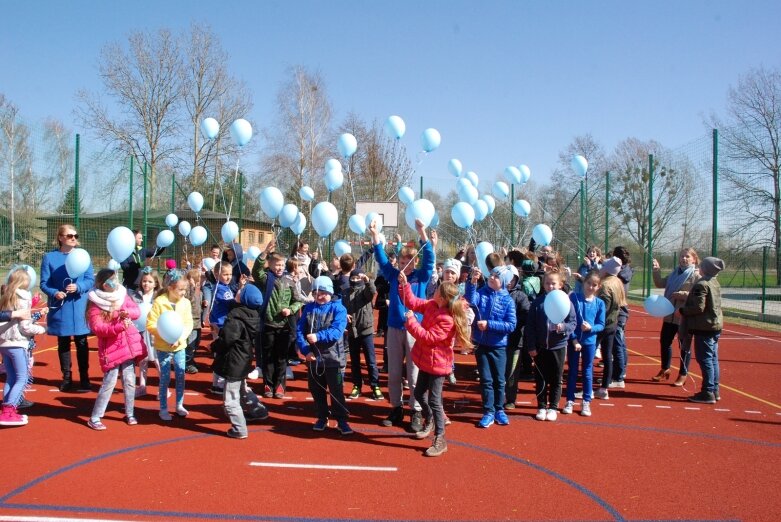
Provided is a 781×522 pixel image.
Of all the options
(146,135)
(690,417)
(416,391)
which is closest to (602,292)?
(690,417)

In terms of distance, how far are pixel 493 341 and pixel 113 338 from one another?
363cm

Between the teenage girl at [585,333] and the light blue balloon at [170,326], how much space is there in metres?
3.93

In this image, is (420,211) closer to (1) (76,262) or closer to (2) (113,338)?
(2) (113,338)

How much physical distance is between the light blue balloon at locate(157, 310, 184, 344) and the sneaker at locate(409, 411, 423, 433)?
7.48ft

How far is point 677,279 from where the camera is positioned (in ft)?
A: 22.8

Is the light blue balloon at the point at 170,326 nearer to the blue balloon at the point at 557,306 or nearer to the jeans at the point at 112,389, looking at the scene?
the jeans at the point at 112,389

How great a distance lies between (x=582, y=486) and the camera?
397cm

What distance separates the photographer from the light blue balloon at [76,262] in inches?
231

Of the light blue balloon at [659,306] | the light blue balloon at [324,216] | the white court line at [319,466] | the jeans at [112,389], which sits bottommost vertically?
the white court line at [319,466]

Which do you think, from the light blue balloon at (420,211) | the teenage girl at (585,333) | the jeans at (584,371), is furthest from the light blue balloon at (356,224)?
the jeans at (584,371)

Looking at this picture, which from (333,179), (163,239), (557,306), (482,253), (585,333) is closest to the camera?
(557,306)

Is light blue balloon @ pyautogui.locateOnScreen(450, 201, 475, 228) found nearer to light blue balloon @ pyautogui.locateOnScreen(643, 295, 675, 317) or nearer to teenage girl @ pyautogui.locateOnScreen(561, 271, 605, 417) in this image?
teenage girl @ pyautogui.locateOnScreen(561, 271, 605, 417)

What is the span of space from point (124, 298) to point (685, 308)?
598 cm

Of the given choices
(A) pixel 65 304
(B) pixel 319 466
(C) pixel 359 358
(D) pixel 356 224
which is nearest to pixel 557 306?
(C) pixel 359 358
